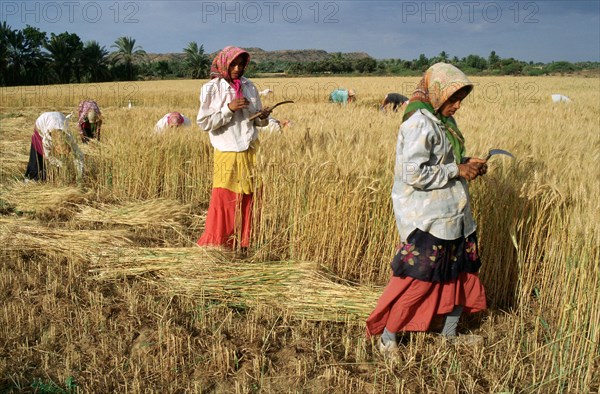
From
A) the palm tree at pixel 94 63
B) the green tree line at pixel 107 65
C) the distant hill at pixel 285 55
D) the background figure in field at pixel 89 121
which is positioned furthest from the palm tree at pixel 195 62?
the distant hill at pixel 285 55

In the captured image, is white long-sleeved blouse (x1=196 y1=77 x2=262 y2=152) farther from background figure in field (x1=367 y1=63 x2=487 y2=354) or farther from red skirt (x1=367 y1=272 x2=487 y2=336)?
red skirt (x1=367 y1=272 x2=487 y2=336)

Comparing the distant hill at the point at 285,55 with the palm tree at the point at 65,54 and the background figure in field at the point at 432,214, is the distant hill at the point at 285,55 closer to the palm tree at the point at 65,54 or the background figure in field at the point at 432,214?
the palm tree at the point at 65,54

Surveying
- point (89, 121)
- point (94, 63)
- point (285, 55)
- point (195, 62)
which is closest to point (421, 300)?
point (89, 121)

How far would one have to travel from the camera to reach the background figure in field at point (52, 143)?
582 centimetres

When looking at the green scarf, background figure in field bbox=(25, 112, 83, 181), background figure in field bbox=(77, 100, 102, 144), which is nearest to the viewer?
the green scarf

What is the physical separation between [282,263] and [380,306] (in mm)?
1242

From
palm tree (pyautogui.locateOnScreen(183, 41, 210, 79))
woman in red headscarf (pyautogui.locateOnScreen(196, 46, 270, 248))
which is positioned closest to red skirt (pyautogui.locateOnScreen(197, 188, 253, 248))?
woman in red headscarf (pyautogui.locateOnScreen(196, 46, 270, 248))

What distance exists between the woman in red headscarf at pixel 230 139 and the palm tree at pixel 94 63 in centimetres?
5005

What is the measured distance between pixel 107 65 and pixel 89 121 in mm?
50305

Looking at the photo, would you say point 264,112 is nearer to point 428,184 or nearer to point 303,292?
point 303,292

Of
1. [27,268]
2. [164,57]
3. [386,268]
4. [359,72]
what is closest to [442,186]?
[386,268]

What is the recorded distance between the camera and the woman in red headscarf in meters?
3.59

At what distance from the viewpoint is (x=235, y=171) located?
373 cm

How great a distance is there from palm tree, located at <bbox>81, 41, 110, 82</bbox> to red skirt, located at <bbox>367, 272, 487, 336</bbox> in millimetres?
51905
